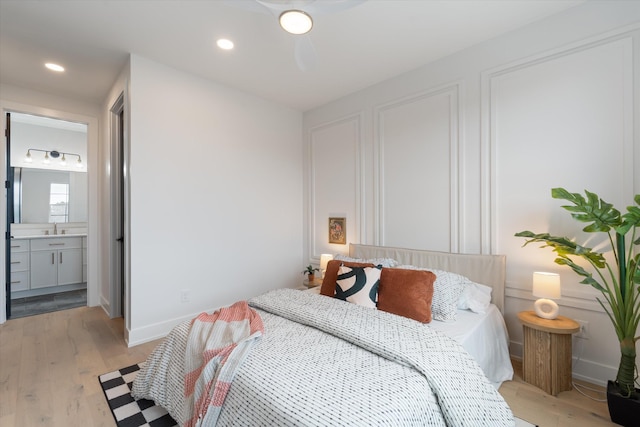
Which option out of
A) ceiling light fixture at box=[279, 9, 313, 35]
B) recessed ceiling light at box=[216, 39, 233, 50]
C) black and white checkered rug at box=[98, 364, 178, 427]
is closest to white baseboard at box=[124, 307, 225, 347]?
black and white checkered rug at box=[98, 364, 178, 427]

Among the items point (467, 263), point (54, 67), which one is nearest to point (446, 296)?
point (467, 263)

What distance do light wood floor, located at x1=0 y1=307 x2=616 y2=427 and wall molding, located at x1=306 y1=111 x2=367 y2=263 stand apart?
2.08 meters

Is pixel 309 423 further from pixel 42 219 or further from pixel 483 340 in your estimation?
pixel 42 219

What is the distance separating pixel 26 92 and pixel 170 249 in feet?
8.84

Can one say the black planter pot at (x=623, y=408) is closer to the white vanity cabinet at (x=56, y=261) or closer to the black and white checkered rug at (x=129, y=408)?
the black and white checkered rug at (x=129, y=408)

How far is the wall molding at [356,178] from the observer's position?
3.57m

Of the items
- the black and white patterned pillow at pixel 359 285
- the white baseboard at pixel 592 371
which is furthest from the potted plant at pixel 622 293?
the black and white patterned pillow at pixel 359 285

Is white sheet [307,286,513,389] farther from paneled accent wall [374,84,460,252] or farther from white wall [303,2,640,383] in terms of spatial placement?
paneled accent wall [374,84,460,252]

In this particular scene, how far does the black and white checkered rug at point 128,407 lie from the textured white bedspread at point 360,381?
126 millimetres

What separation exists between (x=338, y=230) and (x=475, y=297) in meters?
1.85

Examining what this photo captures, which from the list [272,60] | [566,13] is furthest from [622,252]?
[272,60]

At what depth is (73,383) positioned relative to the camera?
7.08 feet

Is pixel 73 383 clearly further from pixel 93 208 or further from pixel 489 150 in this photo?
pixel 489 150

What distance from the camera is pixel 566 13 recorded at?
2.22 metres
